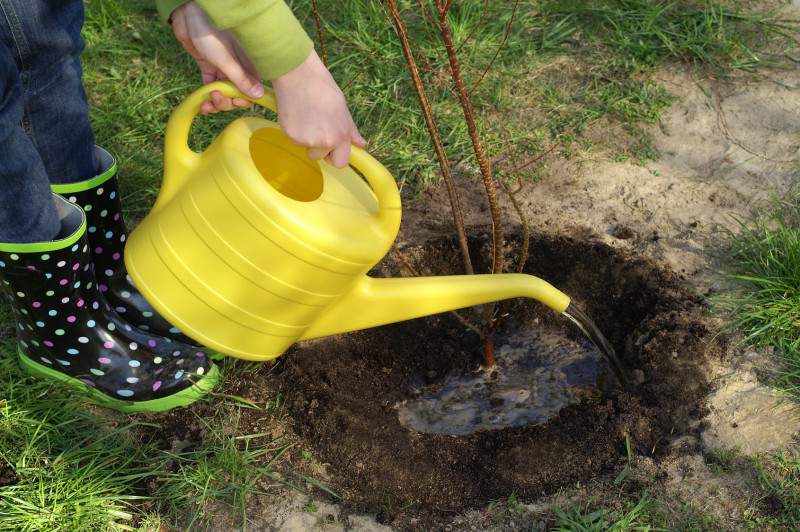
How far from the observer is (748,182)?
232cm

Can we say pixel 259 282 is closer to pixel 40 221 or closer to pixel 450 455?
pixel 40 221

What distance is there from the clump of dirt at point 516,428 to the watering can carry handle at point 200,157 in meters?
0.32

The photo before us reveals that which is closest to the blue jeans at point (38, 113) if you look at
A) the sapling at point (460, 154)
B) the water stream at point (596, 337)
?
the sapling at point (460, 154)

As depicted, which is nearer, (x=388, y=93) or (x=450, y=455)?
(x=450, y=455)

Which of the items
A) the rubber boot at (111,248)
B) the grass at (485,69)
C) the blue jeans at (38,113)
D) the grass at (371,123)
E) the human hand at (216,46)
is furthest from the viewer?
the grass at (485,69)

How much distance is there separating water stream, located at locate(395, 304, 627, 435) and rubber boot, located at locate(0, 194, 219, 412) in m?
0.61

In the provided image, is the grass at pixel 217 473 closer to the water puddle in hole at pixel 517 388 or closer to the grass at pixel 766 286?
the water puddle in hole at pixel 517 388

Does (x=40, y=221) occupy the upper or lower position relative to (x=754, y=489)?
upper

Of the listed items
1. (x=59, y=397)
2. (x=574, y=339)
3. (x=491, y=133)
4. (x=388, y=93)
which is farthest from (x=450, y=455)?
(x=388, y=93)

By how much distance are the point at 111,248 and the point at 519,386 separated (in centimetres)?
121

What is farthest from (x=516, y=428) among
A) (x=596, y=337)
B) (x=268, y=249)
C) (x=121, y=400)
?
(x=121, y=400)

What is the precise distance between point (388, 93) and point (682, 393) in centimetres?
154

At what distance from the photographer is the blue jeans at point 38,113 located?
1458 millimetres

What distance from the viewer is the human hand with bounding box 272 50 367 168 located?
4.12ft
